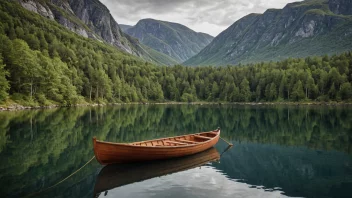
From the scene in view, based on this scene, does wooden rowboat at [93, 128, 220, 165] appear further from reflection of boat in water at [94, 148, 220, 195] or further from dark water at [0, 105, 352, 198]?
dark water at [0, 105, 352, 198]

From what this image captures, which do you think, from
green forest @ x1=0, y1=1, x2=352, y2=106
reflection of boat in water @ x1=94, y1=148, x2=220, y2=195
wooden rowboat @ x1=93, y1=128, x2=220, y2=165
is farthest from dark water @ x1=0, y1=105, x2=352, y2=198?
green forest @ x1=0, y1=1, x2=352, y2=106

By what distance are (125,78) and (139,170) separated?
14783cm

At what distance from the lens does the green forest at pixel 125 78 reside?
270ft

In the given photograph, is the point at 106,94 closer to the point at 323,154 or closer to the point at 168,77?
the point at 168,77

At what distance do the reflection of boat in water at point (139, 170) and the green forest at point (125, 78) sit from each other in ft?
202

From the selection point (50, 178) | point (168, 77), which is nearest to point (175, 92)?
point (168, 77)

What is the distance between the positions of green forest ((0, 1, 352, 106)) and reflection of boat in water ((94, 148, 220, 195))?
202 feet

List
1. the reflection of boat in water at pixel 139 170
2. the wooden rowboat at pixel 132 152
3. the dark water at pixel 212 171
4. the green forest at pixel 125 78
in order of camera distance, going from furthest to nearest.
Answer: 1. the green forest at pixel 125 78
2. the wooden rowboat at pixel 132 152
3. the reflection of boat in water at pixel 139 170
4. the dark water at pixel 212 171

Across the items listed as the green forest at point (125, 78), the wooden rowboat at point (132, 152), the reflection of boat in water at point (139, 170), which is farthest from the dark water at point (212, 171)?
the green forest at point (125, 78)

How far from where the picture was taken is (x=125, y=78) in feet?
538

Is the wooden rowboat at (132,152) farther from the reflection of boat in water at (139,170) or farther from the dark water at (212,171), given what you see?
the dark water at (212,171)

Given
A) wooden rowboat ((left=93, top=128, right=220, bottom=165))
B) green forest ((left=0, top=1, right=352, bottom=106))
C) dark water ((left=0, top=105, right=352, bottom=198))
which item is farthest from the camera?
green forest ((left=0, top=1, right=352, bottom=106))

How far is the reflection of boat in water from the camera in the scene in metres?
17.6

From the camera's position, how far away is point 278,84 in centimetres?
14875
